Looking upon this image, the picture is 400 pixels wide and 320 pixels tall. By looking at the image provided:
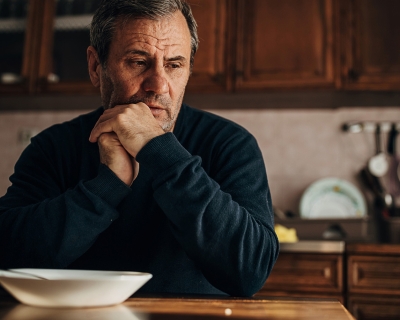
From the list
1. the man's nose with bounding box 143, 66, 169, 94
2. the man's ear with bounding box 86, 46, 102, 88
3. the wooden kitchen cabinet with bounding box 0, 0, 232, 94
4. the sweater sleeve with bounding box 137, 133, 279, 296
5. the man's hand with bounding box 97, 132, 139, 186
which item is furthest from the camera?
the wooden kitchen cabinet with bounding box 0, 0, 232, 94

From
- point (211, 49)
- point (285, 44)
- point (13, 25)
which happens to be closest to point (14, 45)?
point (13, 25)

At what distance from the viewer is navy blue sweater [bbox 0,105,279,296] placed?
939mm

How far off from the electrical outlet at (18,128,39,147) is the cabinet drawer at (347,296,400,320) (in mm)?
1975

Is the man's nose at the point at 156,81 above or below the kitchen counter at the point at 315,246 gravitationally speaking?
above

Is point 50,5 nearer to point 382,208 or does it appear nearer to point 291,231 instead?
point 291,231

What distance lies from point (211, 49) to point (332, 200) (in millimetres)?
994

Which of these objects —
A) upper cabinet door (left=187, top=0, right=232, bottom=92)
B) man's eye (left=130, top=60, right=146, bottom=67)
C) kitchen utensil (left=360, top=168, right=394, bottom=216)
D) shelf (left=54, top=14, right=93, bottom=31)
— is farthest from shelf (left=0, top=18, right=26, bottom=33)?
kitchen utensil (left=360, top=168, right=394, bottom=216)

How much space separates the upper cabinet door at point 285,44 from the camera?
8.29 ft

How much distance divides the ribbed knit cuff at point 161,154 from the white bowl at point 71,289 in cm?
27

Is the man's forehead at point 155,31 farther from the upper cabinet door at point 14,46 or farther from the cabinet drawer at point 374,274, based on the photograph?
the upper cabinet door at point 14,46

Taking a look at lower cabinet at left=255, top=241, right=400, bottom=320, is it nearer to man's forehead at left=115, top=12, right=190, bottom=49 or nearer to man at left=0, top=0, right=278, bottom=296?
man at left=0, top=0, right=278, bottom=296

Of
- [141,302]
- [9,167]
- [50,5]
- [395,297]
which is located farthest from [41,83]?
[141,302]

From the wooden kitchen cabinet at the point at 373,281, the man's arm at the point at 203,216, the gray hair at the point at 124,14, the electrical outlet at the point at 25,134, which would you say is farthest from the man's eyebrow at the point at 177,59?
the electrical outlet at the point at 25,134

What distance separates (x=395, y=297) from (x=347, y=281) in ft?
0.63
